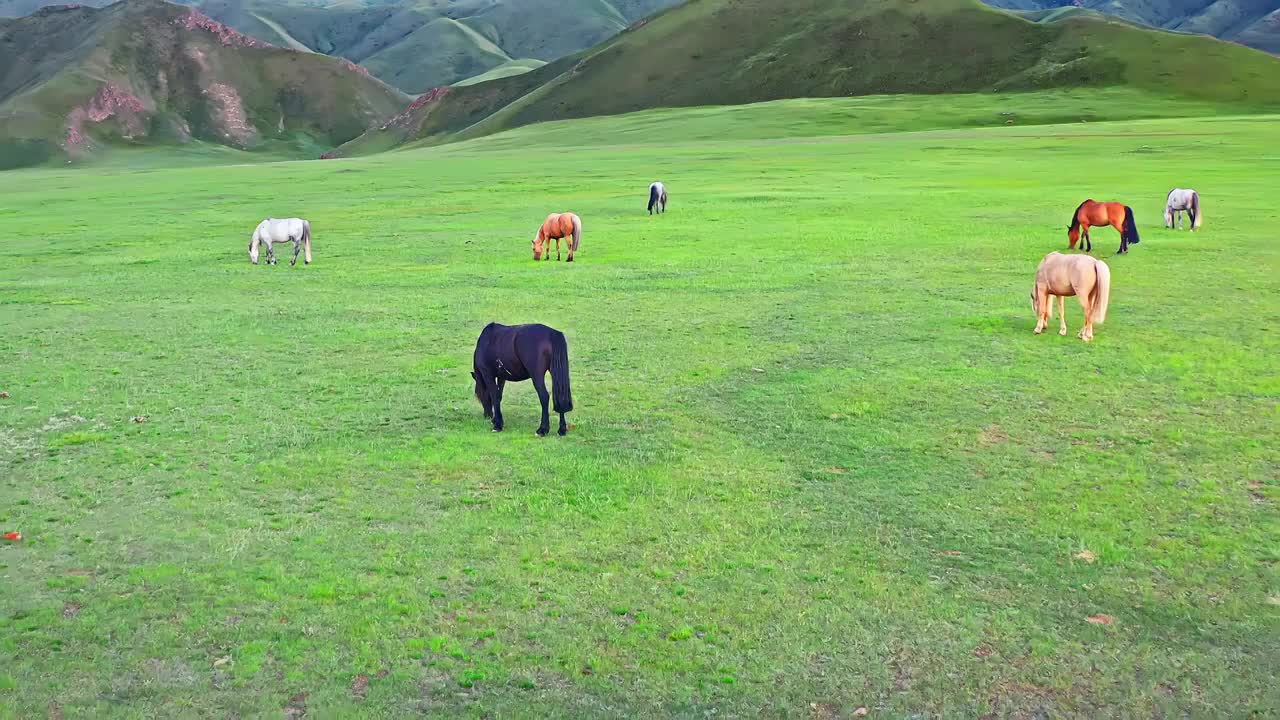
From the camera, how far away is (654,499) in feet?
35.8

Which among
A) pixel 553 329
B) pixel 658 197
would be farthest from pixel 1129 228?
pixel 553 329

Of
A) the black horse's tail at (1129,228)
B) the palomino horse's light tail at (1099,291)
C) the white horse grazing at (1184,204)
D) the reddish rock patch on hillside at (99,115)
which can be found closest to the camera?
the palomino horse's light tail at (1099,291)

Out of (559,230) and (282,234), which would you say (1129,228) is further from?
(282,234)

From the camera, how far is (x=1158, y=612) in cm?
845

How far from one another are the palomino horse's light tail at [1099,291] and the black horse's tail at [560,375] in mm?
8946

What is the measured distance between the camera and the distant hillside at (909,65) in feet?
494

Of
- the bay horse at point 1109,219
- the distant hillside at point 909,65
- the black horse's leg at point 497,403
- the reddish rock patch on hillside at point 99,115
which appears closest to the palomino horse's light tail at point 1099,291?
the black horse's leg at point 497,403

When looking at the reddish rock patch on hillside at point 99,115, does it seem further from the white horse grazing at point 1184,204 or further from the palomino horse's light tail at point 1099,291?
the palomino horse's light tail at point 1099,291

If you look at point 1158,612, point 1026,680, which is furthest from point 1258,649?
point 1026,680

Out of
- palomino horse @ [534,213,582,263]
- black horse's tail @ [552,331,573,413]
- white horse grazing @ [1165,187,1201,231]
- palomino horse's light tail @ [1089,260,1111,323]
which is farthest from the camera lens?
white horse grazing @ [1165,187,1201,231]

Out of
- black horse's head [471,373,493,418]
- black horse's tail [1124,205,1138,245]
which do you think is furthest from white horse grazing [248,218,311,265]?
black horse's tail [1124,205,1138,245]

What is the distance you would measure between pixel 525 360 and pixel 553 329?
1.63 feet

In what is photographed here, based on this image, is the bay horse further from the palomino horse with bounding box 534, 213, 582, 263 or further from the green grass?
the palomino horse with bounding box 534, 213, 582, 263

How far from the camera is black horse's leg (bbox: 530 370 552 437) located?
491 inches
